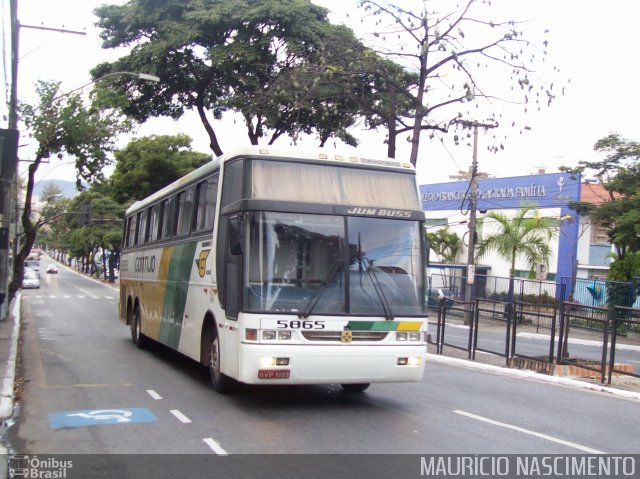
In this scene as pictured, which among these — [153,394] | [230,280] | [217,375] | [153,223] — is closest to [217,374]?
[217,375]


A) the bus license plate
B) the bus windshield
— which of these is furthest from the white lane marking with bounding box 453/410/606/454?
the bus license plate

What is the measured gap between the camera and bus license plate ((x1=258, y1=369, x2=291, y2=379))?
28.0ft

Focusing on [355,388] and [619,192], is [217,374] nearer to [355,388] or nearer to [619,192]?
[355,388]

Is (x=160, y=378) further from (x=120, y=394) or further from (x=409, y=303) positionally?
(x=409, y=303)

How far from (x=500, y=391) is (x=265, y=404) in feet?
14.4

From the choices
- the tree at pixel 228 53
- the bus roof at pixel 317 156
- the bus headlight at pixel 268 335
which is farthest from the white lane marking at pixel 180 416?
the tree at pixel 228 53

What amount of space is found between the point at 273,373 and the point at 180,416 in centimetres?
134

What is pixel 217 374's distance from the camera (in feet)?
33.2

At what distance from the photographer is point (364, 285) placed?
901cm

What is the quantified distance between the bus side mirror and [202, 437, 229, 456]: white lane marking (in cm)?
232

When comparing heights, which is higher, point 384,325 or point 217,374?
point 384,325

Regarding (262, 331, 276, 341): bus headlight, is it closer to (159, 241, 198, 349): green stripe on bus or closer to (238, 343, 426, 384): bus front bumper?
(238, 343, 426, 384): bus front bumper

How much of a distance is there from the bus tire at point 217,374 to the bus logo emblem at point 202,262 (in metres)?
1.05

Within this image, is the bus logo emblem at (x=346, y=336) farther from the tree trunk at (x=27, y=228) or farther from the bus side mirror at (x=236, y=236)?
the tree trunk at (x=27, y=228)
